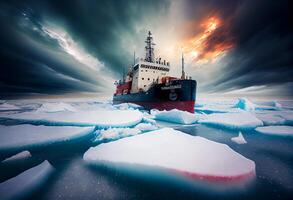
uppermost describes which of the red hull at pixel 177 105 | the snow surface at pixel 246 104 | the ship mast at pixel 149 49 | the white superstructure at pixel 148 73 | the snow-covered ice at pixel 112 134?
the ship mast at pixel 149 49

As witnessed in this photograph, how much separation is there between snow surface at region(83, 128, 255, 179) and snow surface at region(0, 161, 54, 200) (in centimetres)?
105

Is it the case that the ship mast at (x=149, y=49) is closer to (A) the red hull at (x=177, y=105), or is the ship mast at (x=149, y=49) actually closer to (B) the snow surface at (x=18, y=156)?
(A) the red hull at (x=177, y=105)

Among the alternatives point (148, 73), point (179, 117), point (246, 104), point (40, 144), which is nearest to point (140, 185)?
point (40, 144)

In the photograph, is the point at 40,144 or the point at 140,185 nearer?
the point at 140,185

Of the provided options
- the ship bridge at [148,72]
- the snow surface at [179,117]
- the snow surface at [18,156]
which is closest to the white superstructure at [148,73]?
the ship bridge at [148,72]

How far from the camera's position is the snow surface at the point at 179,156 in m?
2.89

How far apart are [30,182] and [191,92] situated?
14556mm

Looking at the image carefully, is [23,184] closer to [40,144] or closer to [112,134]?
[40,144]

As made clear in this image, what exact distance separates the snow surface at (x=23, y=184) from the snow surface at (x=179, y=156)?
1045 mm

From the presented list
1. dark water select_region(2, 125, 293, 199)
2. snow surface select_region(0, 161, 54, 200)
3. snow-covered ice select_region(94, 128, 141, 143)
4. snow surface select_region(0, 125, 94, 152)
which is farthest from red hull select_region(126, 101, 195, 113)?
snow surface select_region(0, 161, 54, 200)

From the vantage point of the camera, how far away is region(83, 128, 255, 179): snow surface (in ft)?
9.47

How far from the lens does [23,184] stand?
2.41m

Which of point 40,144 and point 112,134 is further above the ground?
point 112,134

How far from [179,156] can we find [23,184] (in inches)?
130
